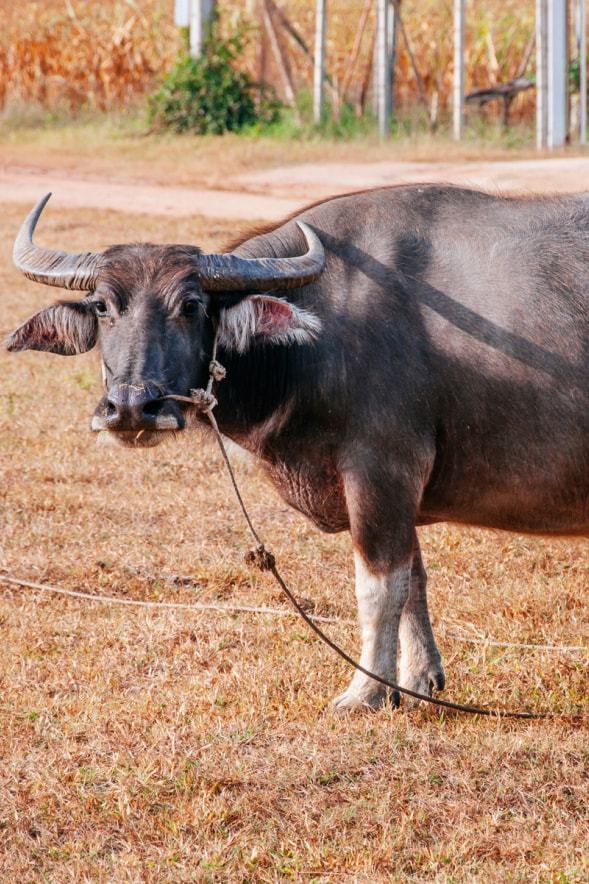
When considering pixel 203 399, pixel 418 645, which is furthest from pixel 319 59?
pixel 203 399

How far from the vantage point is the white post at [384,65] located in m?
16.9

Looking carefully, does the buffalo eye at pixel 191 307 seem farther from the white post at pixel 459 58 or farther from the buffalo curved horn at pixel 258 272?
the white post at pixel 459 58

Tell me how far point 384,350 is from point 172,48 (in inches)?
806

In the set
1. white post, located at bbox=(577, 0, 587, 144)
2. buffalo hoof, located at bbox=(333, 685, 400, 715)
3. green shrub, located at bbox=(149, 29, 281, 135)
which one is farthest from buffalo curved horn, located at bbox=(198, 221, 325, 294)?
green shrub, located at bbox=(149, 29, 281, 135)

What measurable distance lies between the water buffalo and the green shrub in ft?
48.8

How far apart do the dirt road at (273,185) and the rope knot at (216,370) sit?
331 inches

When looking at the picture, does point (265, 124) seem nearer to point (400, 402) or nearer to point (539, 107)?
point (539, 107)

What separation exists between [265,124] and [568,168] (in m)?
6.49

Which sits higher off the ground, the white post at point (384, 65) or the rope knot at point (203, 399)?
the white post at point (384, 65)

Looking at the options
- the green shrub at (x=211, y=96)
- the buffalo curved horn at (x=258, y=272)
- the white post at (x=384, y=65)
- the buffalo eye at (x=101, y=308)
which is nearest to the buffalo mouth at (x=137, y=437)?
the buffalo eye at (x=101, y=308)

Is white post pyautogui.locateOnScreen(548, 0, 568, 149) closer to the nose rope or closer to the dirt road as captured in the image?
the dirt road

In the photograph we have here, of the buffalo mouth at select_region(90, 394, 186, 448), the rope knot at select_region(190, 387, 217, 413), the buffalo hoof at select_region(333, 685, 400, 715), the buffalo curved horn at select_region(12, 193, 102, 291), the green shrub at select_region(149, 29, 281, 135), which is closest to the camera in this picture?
the buffalo mouth at select_region(90, 394, 186, 448)

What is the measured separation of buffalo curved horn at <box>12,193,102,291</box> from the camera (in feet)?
13.0

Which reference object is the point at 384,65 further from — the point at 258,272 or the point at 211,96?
the point at 258,272
